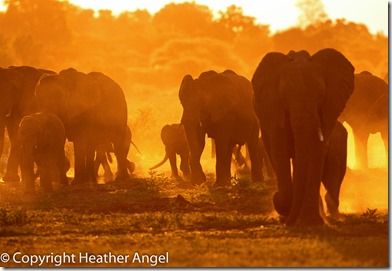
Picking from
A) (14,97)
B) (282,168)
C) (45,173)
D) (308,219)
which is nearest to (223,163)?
(45,173)

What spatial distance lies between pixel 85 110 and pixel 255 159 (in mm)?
3814

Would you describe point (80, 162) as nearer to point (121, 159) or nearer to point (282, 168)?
point (121, 159)

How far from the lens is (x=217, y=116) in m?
23.1

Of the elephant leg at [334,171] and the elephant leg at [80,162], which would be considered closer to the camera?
the elephant leg at [334,171]

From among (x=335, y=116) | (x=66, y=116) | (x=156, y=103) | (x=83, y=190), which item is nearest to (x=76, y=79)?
(x=66, y=116)

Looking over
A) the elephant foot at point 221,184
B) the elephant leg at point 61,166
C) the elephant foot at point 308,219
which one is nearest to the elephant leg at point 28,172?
the elephant leg at point 61,166

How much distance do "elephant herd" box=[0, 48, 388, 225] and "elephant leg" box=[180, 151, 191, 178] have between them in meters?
0.03

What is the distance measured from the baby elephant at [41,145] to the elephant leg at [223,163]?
2975 millimetres

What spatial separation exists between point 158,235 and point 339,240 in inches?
96.6

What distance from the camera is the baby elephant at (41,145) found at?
21297 mm

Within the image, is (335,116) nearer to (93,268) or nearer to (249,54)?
(93,268)

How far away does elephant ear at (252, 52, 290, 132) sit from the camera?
14938 millimetres

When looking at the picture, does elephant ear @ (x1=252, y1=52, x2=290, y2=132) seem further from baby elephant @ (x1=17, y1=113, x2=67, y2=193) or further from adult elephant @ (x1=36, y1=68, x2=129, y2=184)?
adult elephant @ (x1=36, y1=68, x2=129, y2=184)

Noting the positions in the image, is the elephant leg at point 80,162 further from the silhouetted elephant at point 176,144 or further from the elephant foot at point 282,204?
the elephant foot at point 282,204
